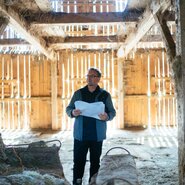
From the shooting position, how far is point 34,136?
9984 mm

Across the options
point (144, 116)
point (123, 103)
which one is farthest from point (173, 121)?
point (123, 103)

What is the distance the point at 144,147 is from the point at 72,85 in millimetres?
4525

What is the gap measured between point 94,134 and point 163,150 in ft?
12.8

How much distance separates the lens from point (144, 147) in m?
8.02

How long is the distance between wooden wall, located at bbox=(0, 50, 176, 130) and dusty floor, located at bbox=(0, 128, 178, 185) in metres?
0.82

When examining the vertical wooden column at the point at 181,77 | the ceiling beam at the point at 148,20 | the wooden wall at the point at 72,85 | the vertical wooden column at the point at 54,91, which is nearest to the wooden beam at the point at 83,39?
the ceiling beam at the point at 148,20

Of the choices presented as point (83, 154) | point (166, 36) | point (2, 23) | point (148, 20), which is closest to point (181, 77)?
point (166, 36)

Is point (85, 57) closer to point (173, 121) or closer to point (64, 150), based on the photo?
point (173, 121)

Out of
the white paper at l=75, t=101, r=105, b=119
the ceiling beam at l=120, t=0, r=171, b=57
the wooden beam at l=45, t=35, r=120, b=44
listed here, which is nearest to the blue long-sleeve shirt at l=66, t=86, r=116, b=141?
the white paper at l=75, t=101, r=105, b=119

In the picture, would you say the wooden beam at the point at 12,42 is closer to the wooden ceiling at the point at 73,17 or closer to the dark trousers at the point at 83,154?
the wooden ceiling at the point at 73,17

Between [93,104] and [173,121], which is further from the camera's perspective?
[173,121]

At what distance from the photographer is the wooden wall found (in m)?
11.7

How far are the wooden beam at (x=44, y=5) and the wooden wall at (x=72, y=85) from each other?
5.79m

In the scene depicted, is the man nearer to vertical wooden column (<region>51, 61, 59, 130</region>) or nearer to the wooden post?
the wooden post
